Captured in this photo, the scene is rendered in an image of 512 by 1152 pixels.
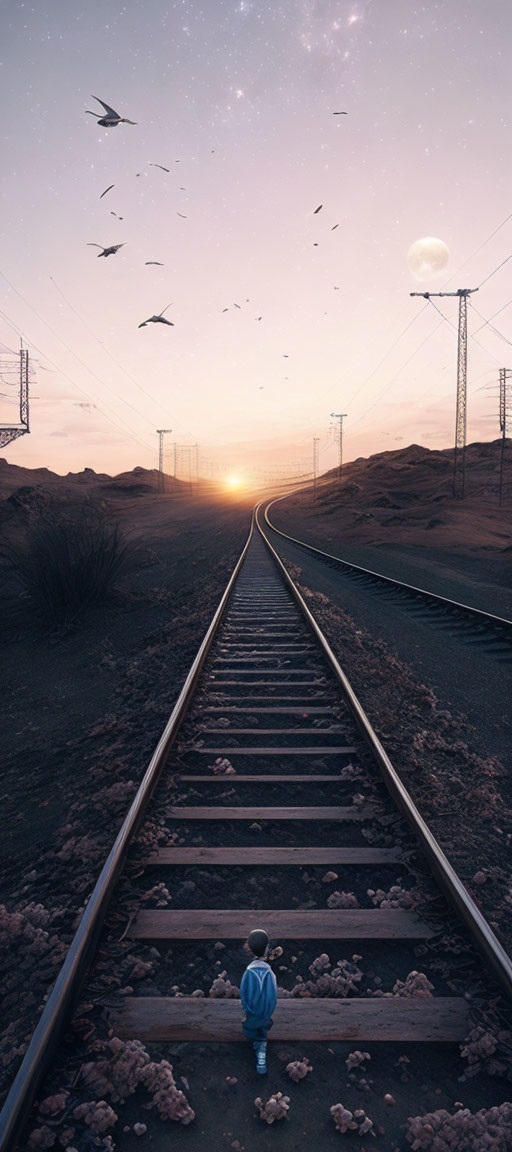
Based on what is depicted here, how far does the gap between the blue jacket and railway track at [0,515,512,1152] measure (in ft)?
0.68

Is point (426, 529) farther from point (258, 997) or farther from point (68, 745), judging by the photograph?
point (258, 997)

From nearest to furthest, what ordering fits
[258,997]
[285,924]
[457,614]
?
1. [258,997]
2. [285,924]
3. [457,614]

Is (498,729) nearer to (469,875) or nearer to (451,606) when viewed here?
(469,875)

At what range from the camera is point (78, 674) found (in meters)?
8.92

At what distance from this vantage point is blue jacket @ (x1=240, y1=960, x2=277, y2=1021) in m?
2.39

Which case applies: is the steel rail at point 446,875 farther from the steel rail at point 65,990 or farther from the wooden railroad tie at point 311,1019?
the steel rail at point 65,990

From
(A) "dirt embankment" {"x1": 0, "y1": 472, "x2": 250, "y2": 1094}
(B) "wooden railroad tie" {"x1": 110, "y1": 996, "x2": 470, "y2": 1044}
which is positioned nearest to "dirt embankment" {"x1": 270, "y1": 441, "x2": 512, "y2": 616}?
(A) "dirt embankment" {"x1": 0, "y1": 472, "x2": 250, "y2": 1094}

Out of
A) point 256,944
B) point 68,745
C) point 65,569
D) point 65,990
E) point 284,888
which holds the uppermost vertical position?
point 65,569

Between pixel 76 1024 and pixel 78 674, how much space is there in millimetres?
6684

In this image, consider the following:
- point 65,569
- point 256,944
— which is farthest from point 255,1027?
point 65,569

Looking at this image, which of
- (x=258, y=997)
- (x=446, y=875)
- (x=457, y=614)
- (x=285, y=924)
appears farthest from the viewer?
(x=457, y=614)

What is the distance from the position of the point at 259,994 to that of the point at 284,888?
1.16 m

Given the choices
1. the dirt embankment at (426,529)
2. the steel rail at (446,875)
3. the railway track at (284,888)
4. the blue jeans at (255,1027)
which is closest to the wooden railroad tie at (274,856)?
the railway track at (284,888)

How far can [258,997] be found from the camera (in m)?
2.38
